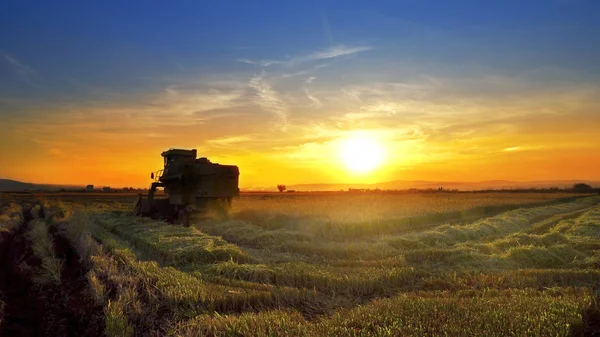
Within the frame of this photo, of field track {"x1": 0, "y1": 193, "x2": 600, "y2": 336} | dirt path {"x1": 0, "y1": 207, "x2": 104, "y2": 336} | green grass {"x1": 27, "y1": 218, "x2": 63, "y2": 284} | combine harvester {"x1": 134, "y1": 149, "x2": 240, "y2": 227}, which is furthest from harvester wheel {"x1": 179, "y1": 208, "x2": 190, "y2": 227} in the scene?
dirt path {"x1": 0, "y1": 207, "x2": 104, "y2": 336}

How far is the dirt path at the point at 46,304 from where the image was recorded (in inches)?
301

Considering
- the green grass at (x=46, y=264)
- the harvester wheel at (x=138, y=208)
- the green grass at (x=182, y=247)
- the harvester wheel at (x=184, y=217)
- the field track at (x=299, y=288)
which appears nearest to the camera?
the field track at (x=299, y=288)

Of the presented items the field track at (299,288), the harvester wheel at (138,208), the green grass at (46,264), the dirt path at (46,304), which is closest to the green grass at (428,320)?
the field track at (299,288)

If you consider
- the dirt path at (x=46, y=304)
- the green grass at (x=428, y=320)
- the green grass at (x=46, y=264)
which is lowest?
the dirt path at (x=46, y=304)

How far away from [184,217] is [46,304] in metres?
15.8

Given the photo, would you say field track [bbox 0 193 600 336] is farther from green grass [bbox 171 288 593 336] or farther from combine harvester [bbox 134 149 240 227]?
combine harvester [bbox 134 149 240 227]

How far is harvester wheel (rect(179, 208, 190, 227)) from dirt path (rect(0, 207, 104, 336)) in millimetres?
10427

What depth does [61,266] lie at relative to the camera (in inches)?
489

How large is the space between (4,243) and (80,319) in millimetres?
Answer: 12288

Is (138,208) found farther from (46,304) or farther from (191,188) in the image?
(46,304)

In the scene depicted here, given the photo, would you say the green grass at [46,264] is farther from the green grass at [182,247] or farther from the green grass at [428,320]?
the green grass at [428,320]

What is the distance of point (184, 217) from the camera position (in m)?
24.8

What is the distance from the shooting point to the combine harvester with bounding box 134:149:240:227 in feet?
84.1

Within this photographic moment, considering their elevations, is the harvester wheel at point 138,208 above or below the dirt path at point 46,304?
above
